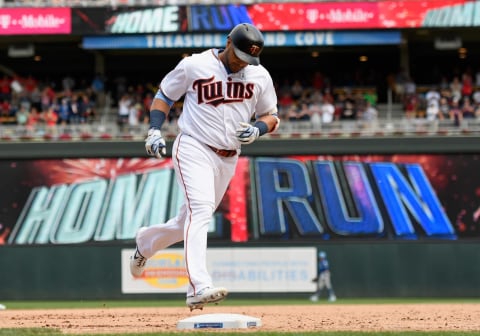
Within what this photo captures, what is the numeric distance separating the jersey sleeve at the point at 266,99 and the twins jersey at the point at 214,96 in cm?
14

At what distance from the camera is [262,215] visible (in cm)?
2578

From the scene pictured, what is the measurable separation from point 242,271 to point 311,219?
7.04ft

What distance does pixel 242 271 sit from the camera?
25.0 metres

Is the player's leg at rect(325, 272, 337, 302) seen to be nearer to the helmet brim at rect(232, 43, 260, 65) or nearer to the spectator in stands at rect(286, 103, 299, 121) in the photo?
the spectator in stands at rect(286, 103, 299, 121)

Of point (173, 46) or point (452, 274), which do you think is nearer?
point (452, 274)

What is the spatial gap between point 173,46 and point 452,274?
967cm

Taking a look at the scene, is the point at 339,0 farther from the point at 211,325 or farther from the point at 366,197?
the point at 211,325

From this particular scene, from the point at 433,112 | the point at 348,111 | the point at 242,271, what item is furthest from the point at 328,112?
the point at 242,271

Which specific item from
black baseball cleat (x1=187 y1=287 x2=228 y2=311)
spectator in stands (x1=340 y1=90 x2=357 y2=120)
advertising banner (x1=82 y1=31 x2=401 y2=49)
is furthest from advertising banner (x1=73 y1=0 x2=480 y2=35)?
black baseball cleat (x1=187 y1=287 x2=228 y2=311)

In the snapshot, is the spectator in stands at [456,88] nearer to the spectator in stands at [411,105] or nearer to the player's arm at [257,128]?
the spectator in stands at [411,105]

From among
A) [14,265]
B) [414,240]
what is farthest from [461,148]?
[14,265]

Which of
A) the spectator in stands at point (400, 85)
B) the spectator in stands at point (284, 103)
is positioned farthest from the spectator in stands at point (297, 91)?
the spectator in stands at point (400, 85)

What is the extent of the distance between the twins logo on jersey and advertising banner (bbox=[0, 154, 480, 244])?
53.4 feet

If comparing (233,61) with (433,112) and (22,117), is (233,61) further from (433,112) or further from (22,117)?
(22,117)
